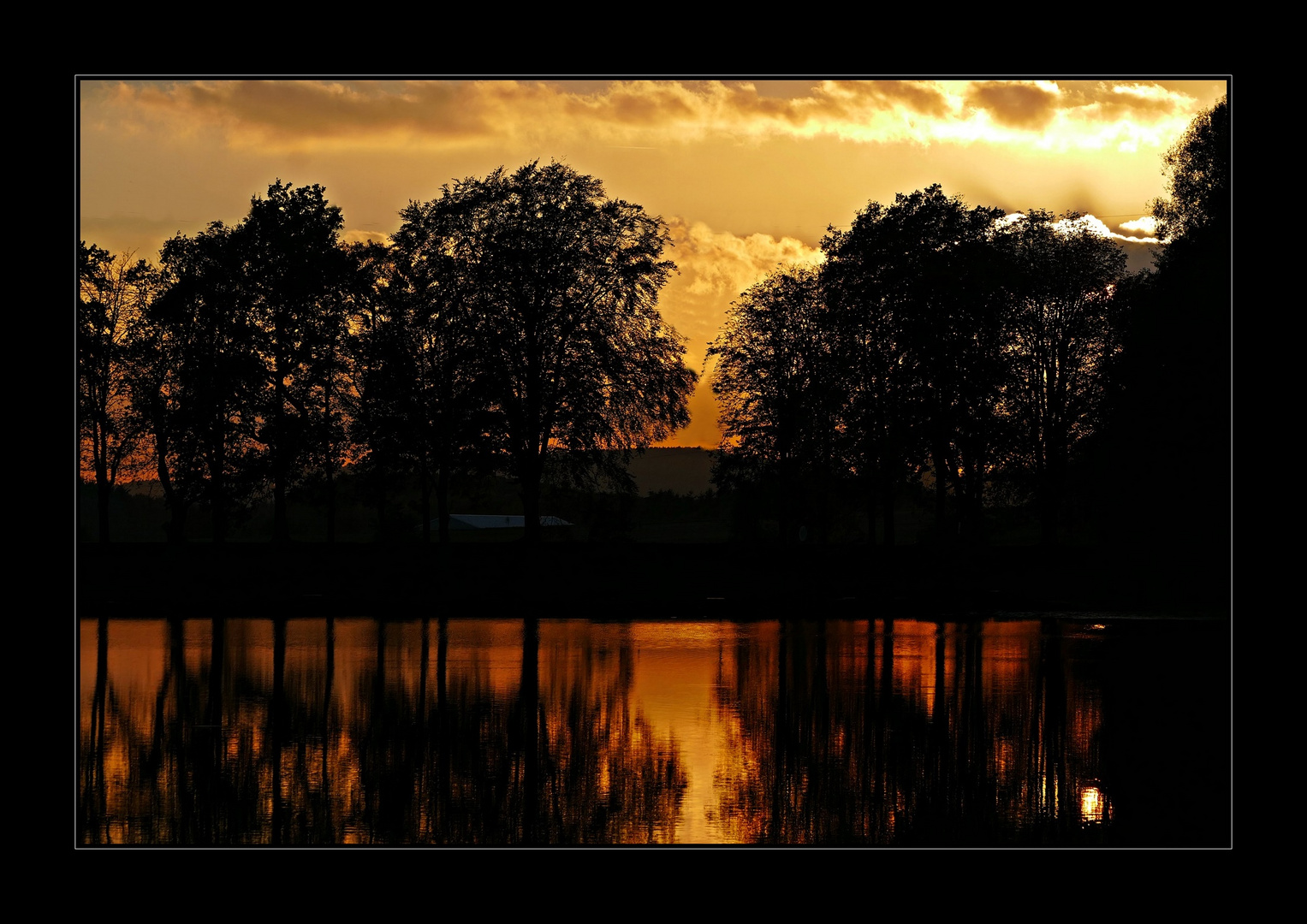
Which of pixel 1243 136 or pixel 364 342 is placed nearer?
pixel 1243 136

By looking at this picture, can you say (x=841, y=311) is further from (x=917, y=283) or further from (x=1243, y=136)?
(x=1243, y=136)

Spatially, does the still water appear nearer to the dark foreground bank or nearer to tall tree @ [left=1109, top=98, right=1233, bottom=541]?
the dark foreground bank

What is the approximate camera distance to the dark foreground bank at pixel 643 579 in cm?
3525

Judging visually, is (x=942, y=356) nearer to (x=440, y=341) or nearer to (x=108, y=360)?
(x=440, y=341)

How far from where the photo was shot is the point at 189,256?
187 ft

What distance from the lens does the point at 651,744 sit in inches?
521

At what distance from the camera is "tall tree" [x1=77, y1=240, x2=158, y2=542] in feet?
180

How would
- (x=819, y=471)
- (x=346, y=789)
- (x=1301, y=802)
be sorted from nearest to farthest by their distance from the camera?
(x=1301, y=802) < (x=346, y=789) < (x=819, y=471)

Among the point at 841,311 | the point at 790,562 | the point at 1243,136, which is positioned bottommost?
the point at 790,562

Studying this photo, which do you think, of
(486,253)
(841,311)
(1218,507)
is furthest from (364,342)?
(1218,507)

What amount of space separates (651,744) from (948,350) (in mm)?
44613

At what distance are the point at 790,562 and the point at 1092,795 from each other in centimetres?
3754

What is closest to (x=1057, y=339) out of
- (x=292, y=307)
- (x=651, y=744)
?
(x=292, y=307)

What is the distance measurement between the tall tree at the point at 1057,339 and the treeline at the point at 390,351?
1754 cm
